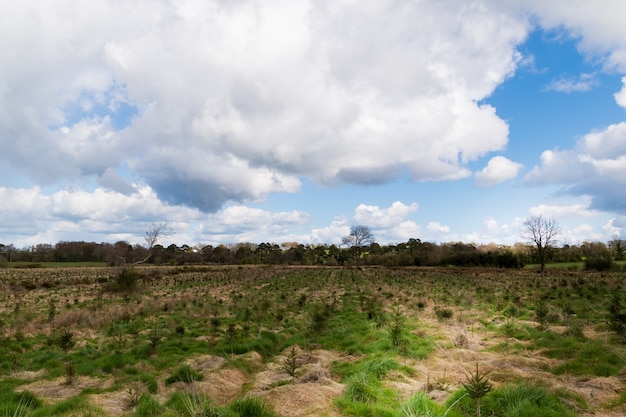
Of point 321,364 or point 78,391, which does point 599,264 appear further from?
point 78,391

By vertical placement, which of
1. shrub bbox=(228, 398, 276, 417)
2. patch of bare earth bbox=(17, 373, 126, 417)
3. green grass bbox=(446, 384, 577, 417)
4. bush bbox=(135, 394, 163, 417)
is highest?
green grass bbox=(446, 384, 577, 417)

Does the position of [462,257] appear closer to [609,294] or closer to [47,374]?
[609,294]

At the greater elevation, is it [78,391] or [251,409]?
[251,409]

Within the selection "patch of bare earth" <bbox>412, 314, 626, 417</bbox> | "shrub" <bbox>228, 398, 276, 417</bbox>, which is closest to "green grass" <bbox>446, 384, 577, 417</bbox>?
"patch of bare earth" <bbox>412, 314, 626, 417</bbox>

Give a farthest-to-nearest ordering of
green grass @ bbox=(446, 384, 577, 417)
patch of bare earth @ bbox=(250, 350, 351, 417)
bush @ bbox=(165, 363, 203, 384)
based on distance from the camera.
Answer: bush @ bbox=(165, 363, 203, 384)
patch of bare earth @ bbox=(250, 350, 351, 417)
green grass @ bbox=(446, 384, 577, 417)

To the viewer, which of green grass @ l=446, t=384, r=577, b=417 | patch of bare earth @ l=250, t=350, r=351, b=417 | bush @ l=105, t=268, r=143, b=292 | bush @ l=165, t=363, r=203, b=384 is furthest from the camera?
bush @ l=105, t=268, r=143, b=292

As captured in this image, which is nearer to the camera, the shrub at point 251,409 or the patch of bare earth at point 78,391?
the shrub at point 251,409

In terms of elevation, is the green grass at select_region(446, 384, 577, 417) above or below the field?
above

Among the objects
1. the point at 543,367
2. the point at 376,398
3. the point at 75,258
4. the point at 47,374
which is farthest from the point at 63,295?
the point at 75,258

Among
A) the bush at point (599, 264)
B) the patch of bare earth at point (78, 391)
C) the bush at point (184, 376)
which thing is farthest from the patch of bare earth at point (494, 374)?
the bush at point (599, 264)

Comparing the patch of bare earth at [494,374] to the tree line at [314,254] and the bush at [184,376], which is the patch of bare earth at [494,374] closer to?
the bush at [184,376]

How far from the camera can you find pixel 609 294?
21734mm

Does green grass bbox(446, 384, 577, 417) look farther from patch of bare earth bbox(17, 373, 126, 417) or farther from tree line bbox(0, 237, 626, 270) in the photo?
tree line bbox(0, 237, 626, 270)

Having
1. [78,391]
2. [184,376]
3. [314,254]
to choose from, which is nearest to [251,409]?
[184,376]
